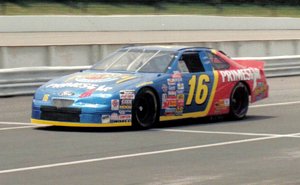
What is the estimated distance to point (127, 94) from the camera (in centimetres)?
1241

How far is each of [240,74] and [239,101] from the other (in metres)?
0.48

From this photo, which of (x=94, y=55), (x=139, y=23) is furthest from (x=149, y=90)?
(x=139, y=23)

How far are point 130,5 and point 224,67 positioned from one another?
25214 mm

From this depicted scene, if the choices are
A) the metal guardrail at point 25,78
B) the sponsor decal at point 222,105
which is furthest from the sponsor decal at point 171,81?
the metal guardrail at point 25,78

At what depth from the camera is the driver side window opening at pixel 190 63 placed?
1366 cm

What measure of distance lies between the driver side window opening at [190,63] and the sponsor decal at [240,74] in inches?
20.6

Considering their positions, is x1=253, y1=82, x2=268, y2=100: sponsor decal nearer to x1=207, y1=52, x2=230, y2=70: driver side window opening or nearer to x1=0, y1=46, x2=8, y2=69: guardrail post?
x1=207, y1=52, x2=230, y2=70: driver side window opening

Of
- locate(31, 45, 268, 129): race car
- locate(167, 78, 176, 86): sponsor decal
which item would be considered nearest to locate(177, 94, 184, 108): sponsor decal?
locate(31, 45, 268, 129): race car

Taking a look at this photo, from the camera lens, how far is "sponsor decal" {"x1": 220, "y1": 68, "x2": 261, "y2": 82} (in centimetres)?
1434

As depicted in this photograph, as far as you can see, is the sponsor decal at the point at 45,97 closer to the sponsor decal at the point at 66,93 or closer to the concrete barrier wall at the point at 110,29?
the sponsor decal at the point at 66,93

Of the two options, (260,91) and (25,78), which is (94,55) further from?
(260,91)

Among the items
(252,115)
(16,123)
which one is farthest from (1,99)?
(252,115)

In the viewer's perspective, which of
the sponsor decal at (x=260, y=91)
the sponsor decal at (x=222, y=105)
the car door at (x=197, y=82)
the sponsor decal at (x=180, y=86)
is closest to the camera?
the sponsor decal at (x=180, y=86)

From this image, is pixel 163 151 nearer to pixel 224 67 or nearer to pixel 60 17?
pixel 224 67
